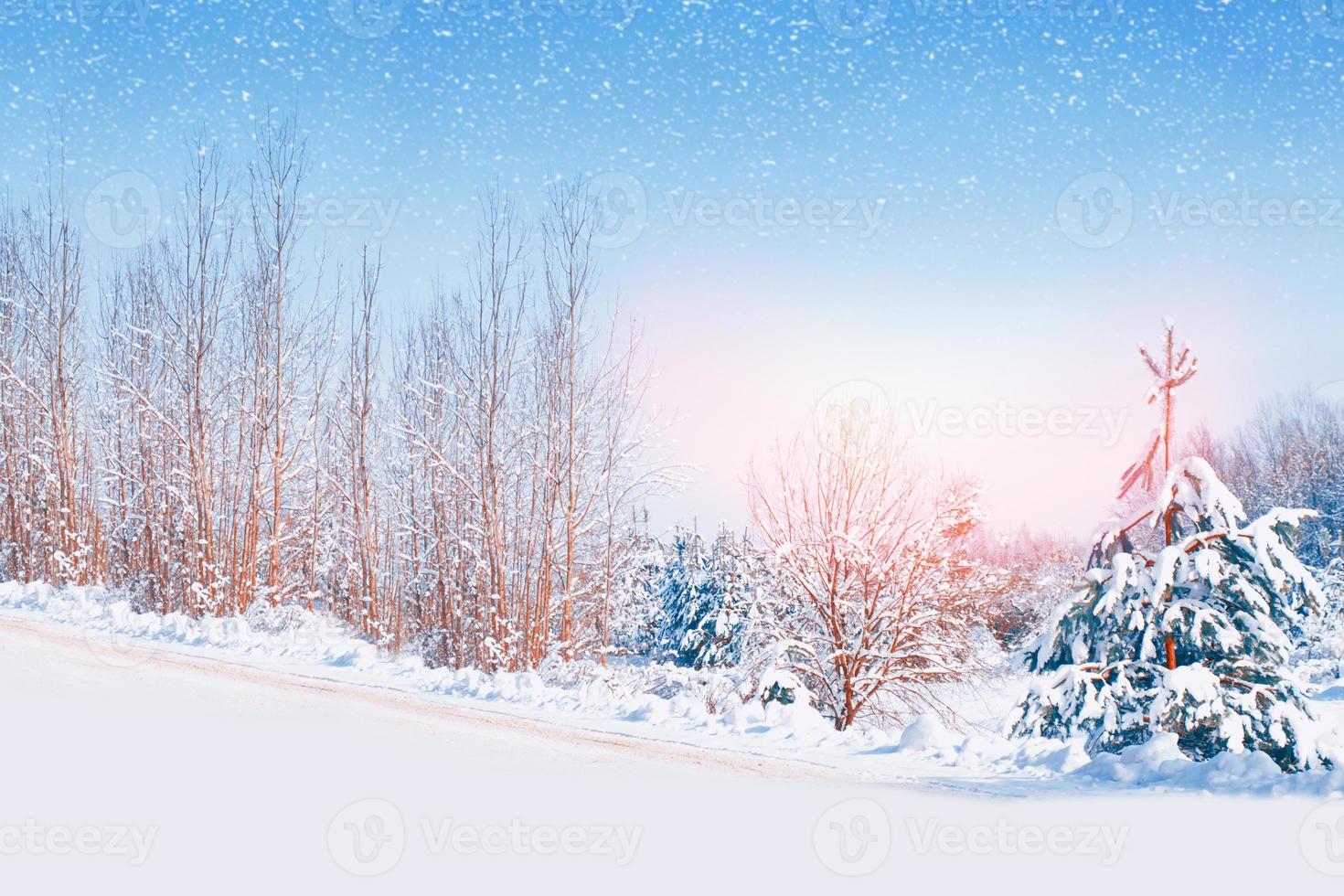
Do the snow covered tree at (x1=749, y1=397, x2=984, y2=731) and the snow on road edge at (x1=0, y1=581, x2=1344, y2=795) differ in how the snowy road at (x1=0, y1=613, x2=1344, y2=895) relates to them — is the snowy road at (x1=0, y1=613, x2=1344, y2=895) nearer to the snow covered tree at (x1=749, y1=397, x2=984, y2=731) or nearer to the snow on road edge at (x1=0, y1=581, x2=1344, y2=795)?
the snow on road edge at (x1=0, y1=581, x2=1344, y2=795)

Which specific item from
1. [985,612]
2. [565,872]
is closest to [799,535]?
[985,612]

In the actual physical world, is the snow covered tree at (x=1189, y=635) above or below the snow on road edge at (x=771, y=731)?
above

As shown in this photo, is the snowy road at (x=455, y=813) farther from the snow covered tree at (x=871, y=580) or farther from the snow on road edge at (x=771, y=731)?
the snow covered tree at (x=871, y=580)

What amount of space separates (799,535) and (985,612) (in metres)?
3.29

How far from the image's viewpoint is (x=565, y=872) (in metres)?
4.56

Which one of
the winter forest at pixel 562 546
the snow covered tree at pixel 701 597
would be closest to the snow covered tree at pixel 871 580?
the winter forest at pixel 562 546

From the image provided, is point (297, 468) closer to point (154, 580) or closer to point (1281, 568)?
point (154, 580)

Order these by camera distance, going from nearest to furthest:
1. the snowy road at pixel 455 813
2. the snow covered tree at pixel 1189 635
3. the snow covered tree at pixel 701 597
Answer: the snowy road at pixel 455 813, the snow covered tree at pixel 1189 635, the snow covered tree at pixel 701 597

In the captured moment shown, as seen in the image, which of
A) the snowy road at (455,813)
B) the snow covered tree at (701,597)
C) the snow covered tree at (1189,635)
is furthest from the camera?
the snow covered tree at (701,597)

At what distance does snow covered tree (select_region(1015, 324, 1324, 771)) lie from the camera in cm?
805

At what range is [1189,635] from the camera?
343 inches

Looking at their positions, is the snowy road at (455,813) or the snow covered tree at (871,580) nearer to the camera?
the snowy road at (455,813)

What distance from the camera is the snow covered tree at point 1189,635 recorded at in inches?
317

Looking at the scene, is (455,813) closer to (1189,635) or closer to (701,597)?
(1189,635)
